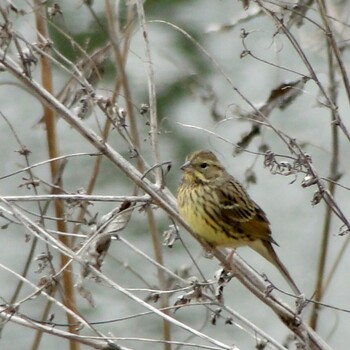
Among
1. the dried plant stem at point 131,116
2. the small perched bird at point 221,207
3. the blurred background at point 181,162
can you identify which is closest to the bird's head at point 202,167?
the small perched bird at point 221,207

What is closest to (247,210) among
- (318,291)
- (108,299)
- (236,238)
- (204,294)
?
(236,238)

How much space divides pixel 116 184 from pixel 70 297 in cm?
310

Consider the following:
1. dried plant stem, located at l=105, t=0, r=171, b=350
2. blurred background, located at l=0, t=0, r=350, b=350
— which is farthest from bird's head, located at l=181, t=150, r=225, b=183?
blurred background, located at l=0, t=0, r=350, b=350

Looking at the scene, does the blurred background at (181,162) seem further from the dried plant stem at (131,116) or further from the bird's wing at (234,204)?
the dried plant stem at (131,116)

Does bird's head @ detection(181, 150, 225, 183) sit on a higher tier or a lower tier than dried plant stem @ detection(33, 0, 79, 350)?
higher

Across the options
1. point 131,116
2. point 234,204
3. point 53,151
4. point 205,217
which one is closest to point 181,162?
point 234,204

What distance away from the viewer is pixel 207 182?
176 inches

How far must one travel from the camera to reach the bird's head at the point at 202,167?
4398 millimetres

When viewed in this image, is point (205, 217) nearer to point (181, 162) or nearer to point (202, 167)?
point (202, 167)

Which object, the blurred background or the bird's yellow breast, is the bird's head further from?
the blurred background

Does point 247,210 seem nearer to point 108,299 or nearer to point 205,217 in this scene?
point 205,217

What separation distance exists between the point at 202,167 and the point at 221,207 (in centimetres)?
17

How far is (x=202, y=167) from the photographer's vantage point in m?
4.42

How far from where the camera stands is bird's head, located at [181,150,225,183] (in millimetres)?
4398
